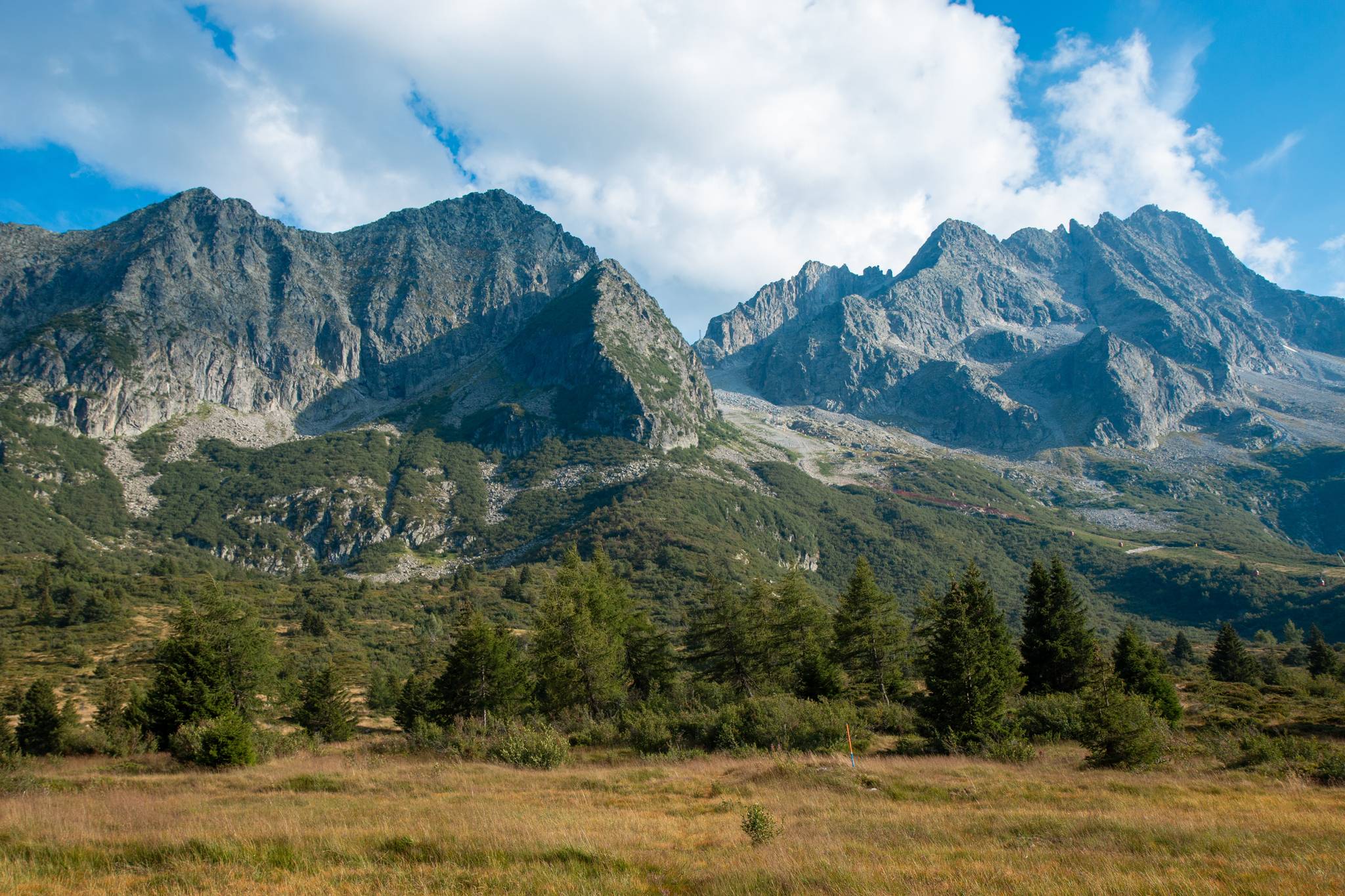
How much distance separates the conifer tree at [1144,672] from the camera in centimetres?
3162

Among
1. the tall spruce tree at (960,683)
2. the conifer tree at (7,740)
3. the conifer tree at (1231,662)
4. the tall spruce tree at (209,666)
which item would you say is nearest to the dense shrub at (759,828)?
the tall spruce tree at (960,683)

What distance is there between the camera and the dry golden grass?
8.80 m

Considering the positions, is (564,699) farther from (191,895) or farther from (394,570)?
(394,570)

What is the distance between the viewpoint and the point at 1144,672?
113 feet

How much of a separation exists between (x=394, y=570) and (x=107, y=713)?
147298mm

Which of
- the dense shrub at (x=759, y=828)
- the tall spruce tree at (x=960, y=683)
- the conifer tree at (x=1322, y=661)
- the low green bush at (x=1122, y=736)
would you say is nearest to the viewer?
the dense shrub at (x=759, y=828)

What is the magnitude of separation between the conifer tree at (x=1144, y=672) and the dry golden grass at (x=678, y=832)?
17205 millimetres

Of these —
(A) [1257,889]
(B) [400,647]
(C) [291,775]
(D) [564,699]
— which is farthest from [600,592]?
(B) [400,647]

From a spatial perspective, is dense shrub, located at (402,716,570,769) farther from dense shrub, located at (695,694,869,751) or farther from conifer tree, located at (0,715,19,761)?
conifer tree, located at (0,715,19,761)

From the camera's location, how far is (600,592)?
40062mm

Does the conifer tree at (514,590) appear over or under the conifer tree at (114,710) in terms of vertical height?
under

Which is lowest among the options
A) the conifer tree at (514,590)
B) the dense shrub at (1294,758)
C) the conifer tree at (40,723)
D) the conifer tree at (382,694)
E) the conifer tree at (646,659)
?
the conifer tree at (382,694)

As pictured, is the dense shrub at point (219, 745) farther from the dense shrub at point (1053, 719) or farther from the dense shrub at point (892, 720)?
the dense shrub at point (1053, 719)

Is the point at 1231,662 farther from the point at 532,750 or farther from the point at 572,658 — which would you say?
the point at 532,750
